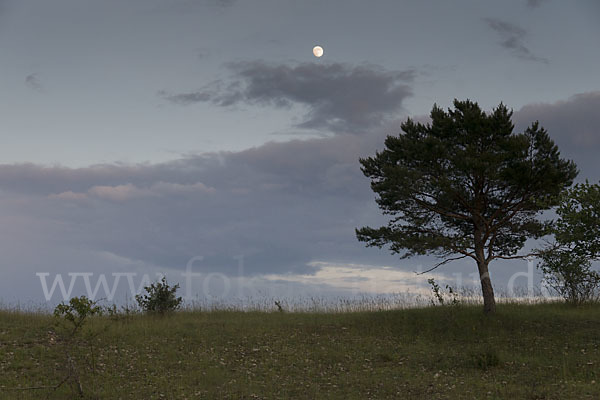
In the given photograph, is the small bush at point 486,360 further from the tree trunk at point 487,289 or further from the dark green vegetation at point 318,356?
the tree trunk at point 487,289

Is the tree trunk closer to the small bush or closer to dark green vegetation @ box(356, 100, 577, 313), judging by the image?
dark green vegetation @ box(356, 100, 577, 313)

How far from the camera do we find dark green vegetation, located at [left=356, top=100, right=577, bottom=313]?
2750 centimetres

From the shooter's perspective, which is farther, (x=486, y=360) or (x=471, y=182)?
(x=471, y=182)

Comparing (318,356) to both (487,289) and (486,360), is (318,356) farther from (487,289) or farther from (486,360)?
(487,289)

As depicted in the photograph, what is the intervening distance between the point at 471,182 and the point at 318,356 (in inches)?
511

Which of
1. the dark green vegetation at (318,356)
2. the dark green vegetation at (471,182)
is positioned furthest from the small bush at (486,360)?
the dark green vegetation at (471,182)

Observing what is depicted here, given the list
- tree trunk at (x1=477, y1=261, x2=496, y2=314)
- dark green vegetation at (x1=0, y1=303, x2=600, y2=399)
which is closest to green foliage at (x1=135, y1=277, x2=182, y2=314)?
dark green vegetation at (x1=0, y1=303, x2=600, y2=399)

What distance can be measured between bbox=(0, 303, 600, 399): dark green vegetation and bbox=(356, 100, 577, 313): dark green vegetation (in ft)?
12.9

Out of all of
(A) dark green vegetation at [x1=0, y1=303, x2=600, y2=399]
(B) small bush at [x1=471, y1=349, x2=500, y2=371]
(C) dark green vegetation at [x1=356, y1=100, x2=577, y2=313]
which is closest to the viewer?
(A) dark green vegetation at [x1=0, y1=303, x2=600, y2=399]

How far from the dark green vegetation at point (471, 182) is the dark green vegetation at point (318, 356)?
394 centimetres

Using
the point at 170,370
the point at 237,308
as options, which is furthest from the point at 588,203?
the point at 237,308

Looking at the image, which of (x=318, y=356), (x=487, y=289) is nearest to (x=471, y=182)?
(x=487, y=289)

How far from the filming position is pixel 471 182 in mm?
28719

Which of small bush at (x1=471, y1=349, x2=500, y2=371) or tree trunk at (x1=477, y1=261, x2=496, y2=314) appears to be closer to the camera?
small bush at (x1=471, y1=349, x2=500, y2=371)
